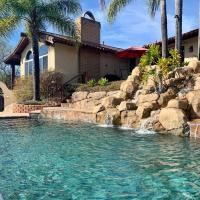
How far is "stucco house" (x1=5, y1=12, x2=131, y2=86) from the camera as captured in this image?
28125 millimetres

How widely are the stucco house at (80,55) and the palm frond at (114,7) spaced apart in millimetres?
3936

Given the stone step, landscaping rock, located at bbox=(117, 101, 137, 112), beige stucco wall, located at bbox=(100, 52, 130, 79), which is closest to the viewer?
landscaping rock, located at bbox=(117, 101, 137, 112)

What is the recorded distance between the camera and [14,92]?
25984 millimetres

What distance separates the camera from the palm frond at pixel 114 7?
873 inches

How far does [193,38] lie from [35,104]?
11248 millimetres

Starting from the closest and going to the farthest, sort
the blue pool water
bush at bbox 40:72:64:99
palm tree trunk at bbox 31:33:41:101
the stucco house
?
1. the blue pool water
2. palm tree trunk at bbox 31:33:41:101
3. bush at bbox 40:72:64:99
4. the stucco house

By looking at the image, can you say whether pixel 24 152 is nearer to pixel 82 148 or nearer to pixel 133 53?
pixel 82 148

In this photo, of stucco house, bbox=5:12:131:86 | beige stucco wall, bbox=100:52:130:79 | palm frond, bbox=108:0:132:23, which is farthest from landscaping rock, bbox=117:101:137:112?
beige stucco wall, bbox=100:52:130:79

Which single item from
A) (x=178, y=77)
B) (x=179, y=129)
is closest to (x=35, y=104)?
(x=178, y=77)

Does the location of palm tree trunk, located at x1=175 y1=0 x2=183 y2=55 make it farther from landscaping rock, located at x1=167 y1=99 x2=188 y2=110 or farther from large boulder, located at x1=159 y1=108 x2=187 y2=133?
large boulder, located at x1=159 y1=108 x2=187 y2=133

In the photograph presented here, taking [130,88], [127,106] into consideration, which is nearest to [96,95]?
[130,88]

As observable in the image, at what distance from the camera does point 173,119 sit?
43.5ft

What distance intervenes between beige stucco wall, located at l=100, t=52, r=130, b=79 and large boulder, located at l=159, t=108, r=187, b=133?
1687cm

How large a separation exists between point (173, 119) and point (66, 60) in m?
16.6
